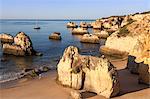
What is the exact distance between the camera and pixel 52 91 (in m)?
20.7

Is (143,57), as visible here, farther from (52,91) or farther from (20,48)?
(20,48)

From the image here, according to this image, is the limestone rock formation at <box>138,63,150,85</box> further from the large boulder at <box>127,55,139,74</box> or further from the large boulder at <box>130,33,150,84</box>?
the large boulder at <box>127,55,139,74</box>

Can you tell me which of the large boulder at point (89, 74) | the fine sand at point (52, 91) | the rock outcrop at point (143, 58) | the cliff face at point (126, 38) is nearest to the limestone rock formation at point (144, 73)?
the rock outcrop at point (143, 58)

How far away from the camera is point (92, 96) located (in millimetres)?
19172

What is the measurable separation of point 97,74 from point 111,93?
1.57m

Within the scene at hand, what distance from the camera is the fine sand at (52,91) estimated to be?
19375 millimetres

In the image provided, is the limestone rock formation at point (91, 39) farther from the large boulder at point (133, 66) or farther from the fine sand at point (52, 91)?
A: the fine sand at point (52, 91)

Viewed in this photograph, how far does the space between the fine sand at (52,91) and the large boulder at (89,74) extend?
1.76 feet

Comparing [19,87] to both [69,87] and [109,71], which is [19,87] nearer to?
[69,87]

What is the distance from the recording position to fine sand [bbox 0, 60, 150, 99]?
19.4 meters

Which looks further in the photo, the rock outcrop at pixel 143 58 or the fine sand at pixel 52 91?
the rock outcrop at pixel 143 58

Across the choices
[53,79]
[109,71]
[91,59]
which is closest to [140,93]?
[109,71]

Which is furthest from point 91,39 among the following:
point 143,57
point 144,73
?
point 144,73

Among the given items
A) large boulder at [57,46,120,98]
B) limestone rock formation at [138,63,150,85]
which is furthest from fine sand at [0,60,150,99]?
large boulder at [57,46,120,98]
